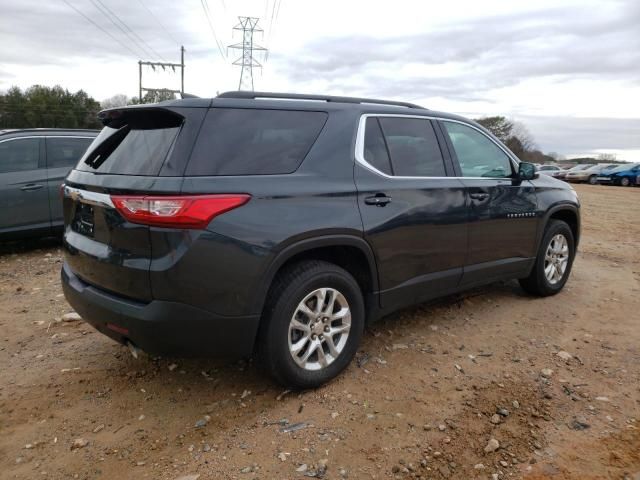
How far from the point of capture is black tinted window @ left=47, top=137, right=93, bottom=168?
7.08 meters

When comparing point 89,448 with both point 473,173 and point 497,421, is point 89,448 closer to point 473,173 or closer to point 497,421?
point 497,421

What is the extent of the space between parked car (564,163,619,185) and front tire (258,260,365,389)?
3244 centimetres

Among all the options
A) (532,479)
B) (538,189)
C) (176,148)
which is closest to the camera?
(532,479)

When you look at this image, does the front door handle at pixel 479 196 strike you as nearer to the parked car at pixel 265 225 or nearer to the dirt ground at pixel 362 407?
the parked car at pixel 265 225

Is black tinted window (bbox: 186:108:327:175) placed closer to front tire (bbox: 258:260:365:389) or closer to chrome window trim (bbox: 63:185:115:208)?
chrome window trim (bbox: 63:185:115:208)

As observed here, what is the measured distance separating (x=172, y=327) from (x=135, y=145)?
1.10m

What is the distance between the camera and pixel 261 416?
298 cm

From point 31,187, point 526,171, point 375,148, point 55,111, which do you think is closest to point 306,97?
point 375,148

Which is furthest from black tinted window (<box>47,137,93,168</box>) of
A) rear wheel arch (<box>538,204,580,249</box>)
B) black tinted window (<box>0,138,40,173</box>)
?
rear wheel arch (<box>538,204,580,249</box>)

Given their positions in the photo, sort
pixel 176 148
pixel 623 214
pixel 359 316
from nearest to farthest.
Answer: pixel 176 148, pixel 359 316, pixel 623 214

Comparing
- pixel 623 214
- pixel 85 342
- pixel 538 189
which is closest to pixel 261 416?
pixel 85 342

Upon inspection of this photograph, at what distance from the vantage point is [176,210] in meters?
2.56

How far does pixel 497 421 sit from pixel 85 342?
10.2 feet

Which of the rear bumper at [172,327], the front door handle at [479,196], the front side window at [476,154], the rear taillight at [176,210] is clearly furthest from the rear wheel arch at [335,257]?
the front side window at [476,154]
